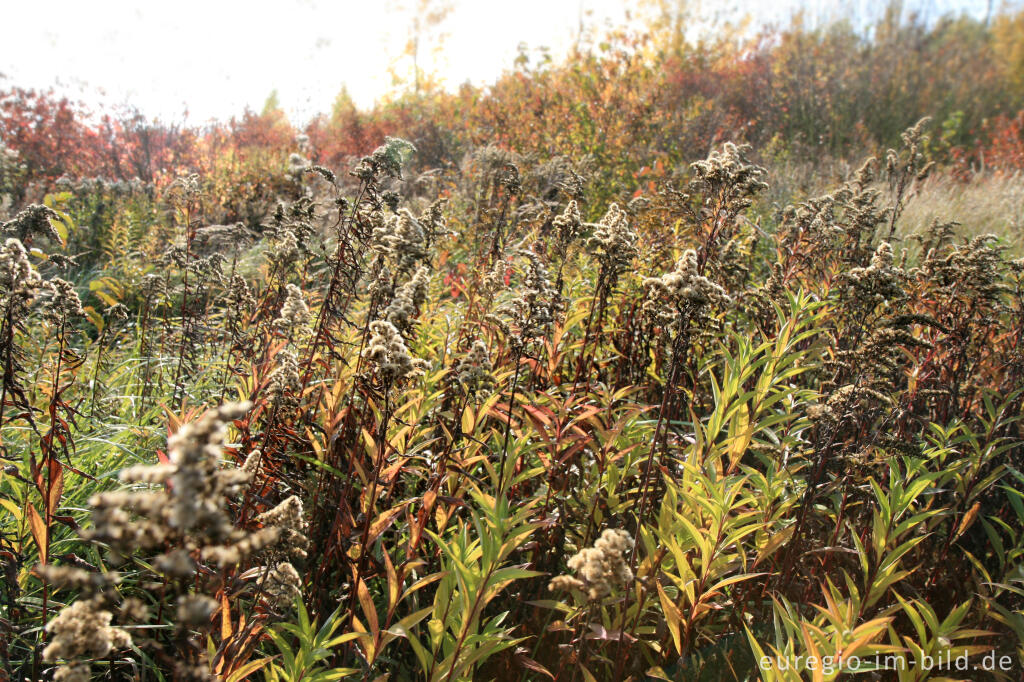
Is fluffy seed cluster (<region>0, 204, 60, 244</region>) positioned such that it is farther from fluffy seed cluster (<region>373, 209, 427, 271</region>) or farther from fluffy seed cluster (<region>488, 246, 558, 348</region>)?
fluffy seed cluster (<region>488, 246, 558, 348</region>)

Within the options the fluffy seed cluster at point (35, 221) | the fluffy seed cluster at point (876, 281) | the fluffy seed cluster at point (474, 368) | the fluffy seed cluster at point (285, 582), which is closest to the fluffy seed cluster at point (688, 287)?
the fluffy seed cluster at point (474, 368)

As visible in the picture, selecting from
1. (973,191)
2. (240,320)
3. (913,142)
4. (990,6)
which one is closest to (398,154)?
(240,320)

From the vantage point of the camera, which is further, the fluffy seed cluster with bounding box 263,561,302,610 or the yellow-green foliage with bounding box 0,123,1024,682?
the yellow-green foliage with bounding box 0,123,1024,682

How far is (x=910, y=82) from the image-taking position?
17.9m

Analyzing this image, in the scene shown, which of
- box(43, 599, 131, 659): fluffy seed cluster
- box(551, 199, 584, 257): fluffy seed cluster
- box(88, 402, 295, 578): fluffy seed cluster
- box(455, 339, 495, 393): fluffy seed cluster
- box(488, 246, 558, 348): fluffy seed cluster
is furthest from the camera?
box(551, 199, 584, 257): fluffy seed cluster

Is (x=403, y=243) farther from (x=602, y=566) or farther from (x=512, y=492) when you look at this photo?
(x=512, y=492)

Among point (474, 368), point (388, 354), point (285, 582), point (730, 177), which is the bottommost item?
point (285, 582)

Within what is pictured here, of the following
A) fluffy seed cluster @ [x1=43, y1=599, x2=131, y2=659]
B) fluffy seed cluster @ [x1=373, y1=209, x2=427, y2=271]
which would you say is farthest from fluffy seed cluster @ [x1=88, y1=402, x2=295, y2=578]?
fluffy seed cluster @ [x1=373, y1=209, x2=427, y2=271]

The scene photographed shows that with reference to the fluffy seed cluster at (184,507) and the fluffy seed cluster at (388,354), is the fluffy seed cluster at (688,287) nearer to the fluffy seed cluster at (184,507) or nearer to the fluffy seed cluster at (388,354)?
the fluffy seed cluster at (388,354)

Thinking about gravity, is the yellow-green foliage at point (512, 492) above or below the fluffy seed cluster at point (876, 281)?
below

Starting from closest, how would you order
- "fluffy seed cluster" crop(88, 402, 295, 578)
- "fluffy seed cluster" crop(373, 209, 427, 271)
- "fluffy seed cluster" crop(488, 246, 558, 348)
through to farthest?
"fluffy seed cluster" crop(88, 402, 295, 578), "fluffy seed cluster" crop(373, 209, 427, 271), "fluffy seed cluster" crop(488, 246, 558, 348)

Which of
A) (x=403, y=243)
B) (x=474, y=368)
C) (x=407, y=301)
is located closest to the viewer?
(x=403, y=243)

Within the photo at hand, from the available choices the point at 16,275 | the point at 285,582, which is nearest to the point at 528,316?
the point at 285,582

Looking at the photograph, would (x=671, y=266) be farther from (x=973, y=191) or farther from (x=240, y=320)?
(x=973, y=191)
